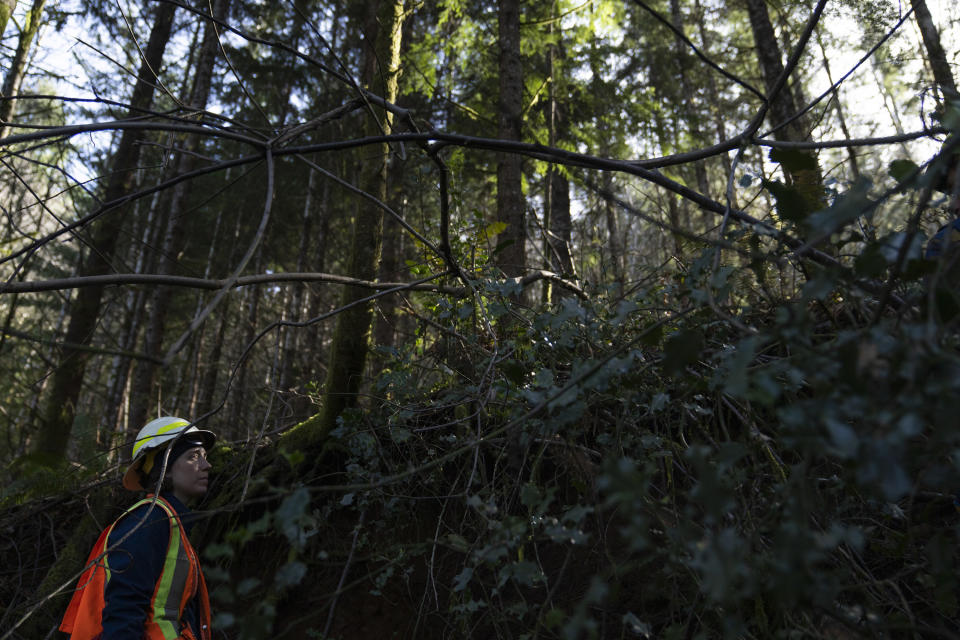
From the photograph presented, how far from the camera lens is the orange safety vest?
234 cm

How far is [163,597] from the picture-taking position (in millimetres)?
2447

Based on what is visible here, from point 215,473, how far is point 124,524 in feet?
5.19

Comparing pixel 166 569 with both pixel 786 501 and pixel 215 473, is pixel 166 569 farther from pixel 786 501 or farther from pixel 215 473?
pixel 786 501

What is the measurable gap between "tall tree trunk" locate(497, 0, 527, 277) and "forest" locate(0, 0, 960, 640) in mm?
40

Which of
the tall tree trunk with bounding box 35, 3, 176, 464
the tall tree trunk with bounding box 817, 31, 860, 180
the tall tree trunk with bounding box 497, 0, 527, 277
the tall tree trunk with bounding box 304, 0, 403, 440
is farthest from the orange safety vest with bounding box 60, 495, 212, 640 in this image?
the tall tree trunk with bounding box 35, 3, 176, 464

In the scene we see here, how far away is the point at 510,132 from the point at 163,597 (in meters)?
4.85

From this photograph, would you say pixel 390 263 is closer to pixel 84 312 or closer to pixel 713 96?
pixel 84 312

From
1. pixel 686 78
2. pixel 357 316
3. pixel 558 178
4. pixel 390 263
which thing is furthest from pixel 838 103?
pixel 357 316

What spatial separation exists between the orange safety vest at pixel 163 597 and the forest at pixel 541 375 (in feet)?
A: 0.53

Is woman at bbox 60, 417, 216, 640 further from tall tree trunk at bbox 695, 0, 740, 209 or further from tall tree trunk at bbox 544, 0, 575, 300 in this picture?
tall tree trunk at bbox 695, 0, 740, 209

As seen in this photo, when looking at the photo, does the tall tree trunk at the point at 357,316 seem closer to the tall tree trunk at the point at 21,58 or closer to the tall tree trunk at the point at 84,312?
the tall tree trunk at the point at 84,312

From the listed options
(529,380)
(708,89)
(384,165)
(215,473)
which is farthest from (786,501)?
(708,89)

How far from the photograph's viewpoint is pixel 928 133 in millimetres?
1469

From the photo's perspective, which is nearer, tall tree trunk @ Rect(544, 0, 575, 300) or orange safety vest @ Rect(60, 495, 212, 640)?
orange safety vest @ Rect(60, 495, 212, 640)
